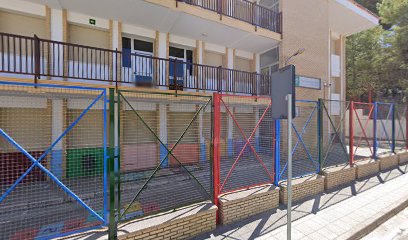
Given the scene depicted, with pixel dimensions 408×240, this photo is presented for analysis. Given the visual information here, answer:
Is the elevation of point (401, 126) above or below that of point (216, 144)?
above

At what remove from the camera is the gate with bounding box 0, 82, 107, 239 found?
4000 mm

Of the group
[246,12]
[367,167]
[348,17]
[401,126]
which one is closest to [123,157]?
[367,167]

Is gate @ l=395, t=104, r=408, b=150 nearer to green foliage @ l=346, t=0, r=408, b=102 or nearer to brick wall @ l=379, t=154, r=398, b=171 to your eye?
brick wall @ l=379, t=154, r=398, b=171

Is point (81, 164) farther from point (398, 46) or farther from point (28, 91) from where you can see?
point (398, 46)

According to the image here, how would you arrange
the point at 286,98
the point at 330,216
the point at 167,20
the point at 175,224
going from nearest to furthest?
the point at 286,98 → the point at 175,224 → the point at 330,216 → the point at 167,20

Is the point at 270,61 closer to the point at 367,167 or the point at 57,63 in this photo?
the point at 367,167

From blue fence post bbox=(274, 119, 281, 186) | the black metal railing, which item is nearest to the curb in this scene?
blue fence post bbox=(274, 119, 281, 186)

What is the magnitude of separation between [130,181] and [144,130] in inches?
97.7

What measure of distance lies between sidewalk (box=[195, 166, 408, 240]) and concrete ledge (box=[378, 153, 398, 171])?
183cm

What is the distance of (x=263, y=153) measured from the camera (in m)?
5.70

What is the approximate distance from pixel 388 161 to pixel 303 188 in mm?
5289

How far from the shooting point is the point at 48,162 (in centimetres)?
542

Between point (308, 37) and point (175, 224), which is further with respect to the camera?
point (308, 37)

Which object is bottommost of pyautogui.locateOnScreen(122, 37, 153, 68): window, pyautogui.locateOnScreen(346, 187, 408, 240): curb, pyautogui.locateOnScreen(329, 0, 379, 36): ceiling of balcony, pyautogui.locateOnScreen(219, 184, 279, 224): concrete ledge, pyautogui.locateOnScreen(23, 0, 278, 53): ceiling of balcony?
pyautogui.locateOnScreen(346, 187, 408, 240): curb
